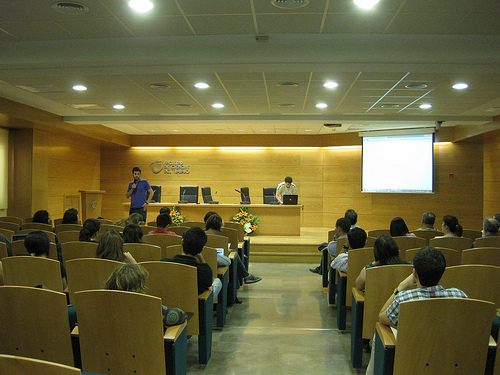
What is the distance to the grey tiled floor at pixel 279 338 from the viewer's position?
11.2 feet

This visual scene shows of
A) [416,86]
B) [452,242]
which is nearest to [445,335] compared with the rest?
[452,242]

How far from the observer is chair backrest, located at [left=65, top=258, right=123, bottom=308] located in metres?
3.04

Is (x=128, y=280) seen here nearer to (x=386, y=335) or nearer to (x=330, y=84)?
(x=386, y=335)

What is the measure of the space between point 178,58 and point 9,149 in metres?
6.82

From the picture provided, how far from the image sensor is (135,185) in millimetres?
8188

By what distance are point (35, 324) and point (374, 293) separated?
2.29m

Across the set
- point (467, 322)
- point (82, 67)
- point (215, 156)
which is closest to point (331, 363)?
point (467, 322)

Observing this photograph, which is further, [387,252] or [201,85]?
[201,85]

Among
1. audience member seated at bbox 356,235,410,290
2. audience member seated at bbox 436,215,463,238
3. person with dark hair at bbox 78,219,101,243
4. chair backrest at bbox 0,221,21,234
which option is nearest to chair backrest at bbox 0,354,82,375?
audience member seated at bbox 356,235,410,290

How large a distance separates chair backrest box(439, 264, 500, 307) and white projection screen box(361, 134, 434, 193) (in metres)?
8.98

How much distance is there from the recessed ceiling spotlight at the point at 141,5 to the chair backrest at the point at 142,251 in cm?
237

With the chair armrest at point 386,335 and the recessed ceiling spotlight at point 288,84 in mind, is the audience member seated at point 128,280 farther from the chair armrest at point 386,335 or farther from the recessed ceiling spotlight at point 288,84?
the recessed ceiling spotlight at point 288,84

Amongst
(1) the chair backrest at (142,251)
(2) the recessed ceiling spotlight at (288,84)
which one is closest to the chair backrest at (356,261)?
(1) the chair backrest at (142,251)

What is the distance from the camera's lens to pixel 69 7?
13.3ft
